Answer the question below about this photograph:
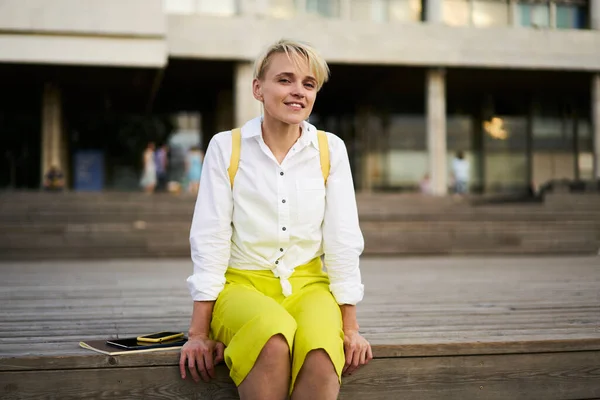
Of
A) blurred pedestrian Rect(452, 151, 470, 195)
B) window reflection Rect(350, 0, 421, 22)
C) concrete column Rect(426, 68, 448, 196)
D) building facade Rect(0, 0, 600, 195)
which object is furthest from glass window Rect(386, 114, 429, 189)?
window reflection Rect(350, 0, 421, 22)

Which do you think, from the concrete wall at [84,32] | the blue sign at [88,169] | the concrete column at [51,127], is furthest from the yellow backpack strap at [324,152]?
the blue sign at [88,169]

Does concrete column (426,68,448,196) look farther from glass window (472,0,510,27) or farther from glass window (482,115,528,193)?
glass window (482,115,528,193)

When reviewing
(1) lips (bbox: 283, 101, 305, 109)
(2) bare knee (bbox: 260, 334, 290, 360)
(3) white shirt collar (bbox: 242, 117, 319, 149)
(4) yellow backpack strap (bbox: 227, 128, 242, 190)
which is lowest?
(2) bare knee (bbox: 260, 334, 290, 360)

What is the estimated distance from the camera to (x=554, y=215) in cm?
1489

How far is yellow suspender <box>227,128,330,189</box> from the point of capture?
3.23m

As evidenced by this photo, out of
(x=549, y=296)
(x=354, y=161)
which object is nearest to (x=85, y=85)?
(x=354, y=161)

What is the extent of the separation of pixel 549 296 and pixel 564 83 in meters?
25.8

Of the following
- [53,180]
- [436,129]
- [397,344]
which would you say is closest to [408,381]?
[397,344]

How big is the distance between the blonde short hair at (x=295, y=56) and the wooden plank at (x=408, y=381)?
1395 mm

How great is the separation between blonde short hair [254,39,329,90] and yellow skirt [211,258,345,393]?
93 centimetres

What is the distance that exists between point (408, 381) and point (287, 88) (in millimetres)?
1540

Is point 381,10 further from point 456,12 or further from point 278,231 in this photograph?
point 278,231

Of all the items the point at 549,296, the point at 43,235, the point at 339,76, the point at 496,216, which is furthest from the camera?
the point at 339,76

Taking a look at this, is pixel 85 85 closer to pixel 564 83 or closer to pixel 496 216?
pixel 496 216
